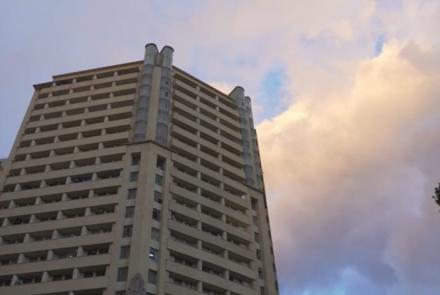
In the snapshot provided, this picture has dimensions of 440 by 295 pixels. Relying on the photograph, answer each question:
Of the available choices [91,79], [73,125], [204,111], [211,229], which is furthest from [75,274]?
[91,79]

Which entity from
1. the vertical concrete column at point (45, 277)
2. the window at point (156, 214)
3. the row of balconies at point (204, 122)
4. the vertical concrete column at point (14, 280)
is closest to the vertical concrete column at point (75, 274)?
the vertical concrete column at point (45, 277)

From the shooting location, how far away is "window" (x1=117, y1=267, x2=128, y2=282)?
52344 mm

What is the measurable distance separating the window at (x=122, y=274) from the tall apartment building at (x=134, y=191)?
115mm

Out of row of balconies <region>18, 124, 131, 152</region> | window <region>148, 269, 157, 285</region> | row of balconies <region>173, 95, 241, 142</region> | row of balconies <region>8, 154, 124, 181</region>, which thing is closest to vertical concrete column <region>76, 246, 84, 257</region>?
window <region>148, 269, 157, 285</region>

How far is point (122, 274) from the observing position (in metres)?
52.8

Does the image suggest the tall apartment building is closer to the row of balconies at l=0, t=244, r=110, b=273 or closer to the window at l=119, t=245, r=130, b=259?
the window at l=119, t=245, r=130, b=259

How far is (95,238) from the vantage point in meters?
56.8

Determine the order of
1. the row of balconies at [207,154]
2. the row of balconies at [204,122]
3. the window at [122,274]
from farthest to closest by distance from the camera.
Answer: the row of balconies at [204,122] < the row of balconies at [207,154] < the window at [122,274]

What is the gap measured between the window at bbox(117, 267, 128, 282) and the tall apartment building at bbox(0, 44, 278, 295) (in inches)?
4.5

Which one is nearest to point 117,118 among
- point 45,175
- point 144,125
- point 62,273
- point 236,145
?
point 144,125

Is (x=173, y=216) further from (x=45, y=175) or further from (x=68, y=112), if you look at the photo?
(x=68, y=112)

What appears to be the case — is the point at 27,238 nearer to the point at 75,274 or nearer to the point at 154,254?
the point at 75,274

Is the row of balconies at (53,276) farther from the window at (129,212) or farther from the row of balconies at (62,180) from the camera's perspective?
the row of balconies at (62,180)

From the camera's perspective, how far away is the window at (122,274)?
2061 inches
